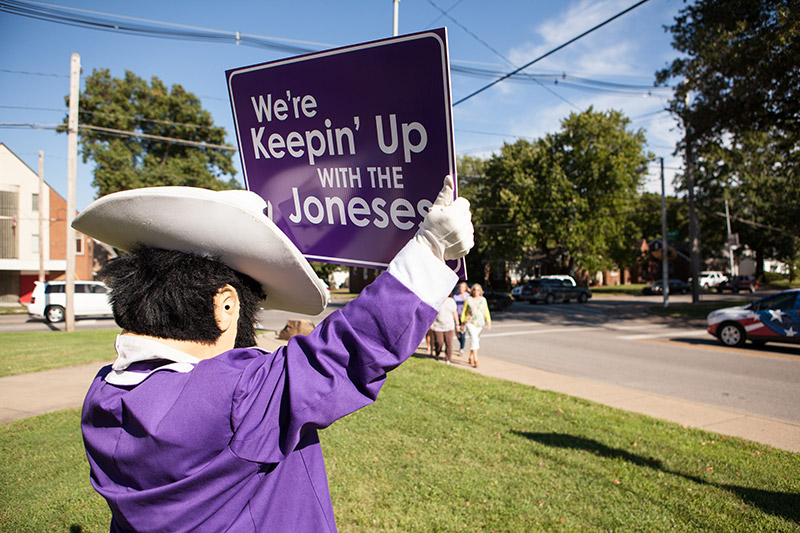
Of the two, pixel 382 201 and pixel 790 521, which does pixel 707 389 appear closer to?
pixel 790 521

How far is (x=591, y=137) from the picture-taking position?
3731cm

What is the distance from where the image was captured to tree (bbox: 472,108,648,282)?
120 ft

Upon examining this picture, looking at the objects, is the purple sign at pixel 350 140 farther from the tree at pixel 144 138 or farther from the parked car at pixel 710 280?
the parked car at pixel 710 280

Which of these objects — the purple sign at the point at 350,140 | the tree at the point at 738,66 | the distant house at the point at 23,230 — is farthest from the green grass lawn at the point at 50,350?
the distant house at the point at 23,230

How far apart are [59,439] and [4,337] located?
39.3 ft

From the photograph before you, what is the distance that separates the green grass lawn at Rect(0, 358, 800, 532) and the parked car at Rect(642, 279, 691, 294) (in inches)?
1547

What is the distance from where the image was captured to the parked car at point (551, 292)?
105 ft

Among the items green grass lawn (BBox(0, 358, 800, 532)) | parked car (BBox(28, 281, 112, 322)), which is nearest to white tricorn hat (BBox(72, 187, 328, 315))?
green grass lawn (BBox(0, 358, 800, 532))

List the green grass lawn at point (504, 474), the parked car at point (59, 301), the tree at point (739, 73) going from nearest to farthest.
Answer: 1. the green grass lawn at point (504, 474)
2. the tree at point (739, 73)
3. the parked car at point (59, 301)

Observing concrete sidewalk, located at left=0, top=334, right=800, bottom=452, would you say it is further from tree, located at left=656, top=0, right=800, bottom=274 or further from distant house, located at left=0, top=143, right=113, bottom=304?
distant house, located at left=0, top=143, right=113, bottom=304

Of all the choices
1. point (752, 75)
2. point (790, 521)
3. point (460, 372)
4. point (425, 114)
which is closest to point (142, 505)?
point (425, 114)

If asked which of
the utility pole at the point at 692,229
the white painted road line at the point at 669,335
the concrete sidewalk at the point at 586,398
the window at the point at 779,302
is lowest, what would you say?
the white painted road line at the point at 669,335

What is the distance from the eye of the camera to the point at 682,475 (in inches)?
166

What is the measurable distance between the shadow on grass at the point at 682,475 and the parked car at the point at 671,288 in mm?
40414
